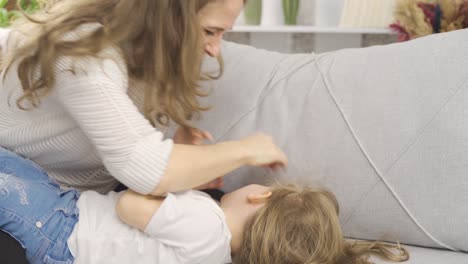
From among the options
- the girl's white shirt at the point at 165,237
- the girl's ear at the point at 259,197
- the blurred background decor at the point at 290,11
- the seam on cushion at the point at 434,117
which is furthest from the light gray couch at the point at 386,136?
the blurred background decor at the point at 290,11

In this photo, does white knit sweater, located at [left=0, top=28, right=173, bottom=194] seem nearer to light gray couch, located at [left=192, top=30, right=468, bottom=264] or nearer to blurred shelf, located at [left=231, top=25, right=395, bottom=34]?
light gray couch, located at [left=192, top=30, right=468, bottom=264]

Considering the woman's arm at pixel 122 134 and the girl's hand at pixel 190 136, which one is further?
the girl's hand at pixel 190 136

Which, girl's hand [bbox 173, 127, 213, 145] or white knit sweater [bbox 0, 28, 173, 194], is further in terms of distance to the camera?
girl's hand [bbox 173, 127, 213, 145]

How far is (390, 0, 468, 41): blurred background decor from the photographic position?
1785 millimetres

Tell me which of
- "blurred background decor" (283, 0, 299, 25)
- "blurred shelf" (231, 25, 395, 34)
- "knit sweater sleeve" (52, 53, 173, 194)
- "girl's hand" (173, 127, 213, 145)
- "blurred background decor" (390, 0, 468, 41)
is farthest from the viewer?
"blurred background decor" (283, 0, 299, 25)

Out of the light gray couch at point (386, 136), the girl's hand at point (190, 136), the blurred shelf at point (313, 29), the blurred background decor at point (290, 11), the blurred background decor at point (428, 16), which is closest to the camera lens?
the light gray couch at point (386, 136)

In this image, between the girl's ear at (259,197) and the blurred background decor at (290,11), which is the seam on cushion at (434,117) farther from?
the blurred background decor at (290,11)

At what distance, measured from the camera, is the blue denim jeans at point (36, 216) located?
106cm

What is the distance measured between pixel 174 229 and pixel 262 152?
0.86ft

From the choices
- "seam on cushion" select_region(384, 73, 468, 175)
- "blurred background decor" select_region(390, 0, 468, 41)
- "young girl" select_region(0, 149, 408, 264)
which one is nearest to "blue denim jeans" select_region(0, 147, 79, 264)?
"young girl" select_region(0, 149, 408, 264)

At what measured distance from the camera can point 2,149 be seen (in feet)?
4.00

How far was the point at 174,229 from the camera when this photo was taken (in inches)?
41.0

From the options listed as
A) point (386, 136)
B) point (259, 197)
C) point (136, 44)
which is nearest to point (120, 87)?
point (136, 44)

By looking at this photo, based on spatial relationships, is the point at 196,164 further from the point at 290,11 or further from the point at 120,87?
the point at 290,11
